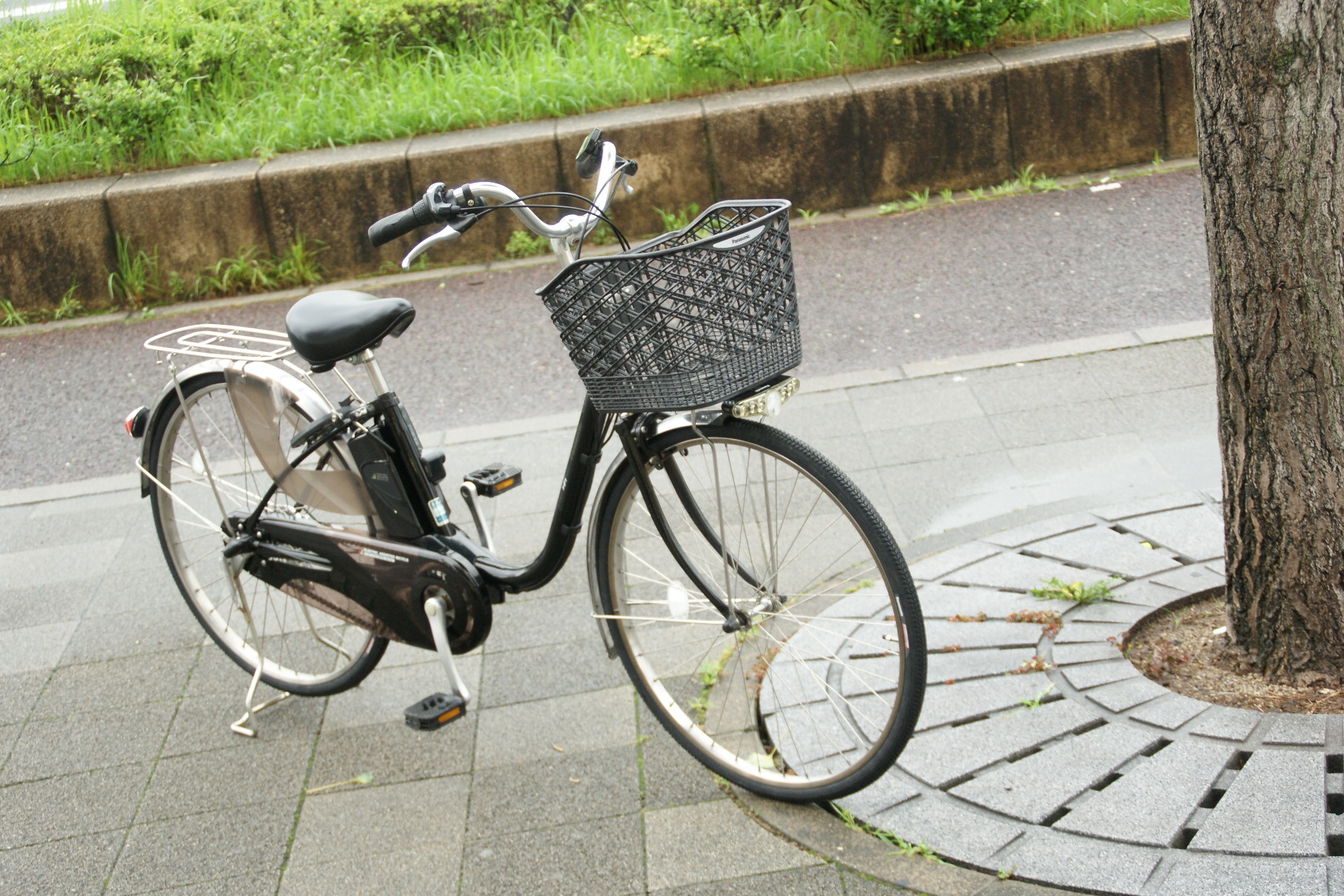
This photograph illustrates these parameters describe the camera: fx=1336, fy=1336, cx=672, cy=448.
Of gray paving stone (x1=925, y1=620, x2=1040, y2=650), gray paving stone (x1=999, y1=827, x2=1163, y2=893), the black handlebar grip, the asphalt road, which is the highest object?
the black handlebar grip

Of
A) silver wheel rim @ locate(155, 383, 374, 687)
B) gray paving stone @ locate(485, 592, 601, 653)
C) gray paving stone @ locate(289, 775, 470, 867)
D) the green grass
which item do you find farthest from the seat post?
the green grass

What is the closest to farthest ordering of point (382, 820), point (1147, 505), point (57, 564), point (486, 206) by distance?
point (486, 206) < point (382, 820) < point (1147, 505) < point (57, 564)

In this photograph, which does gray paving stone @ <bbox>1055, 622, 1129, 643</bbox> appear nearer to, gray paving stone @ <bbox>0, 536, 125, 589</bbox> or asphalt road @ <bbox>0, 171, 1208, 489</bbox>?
A: asphalt road @ <bbox>0, 171, 1208, 489</bbox>

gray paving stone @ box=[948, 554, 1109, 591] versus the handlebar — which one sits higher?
the handlebar

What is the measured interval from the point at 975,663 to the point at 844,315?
2.87 m

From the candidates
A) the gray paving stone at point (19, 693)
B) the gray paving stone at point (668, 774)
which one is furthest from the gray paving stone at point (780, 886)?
the gray paving stone at point (19, 693)

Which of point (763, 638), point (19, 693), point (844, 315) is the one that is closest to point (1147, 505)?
point (763, 638)

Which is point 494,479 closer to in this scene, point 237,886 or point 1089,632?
point 237,886

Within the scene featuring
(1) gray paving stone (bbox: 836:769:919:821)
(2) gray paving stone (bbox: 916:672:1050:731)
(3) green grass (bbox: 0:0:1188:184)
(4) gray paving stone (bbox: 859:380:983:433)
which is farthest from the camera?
(3) green grass (bbox: 0:0:1188:184)

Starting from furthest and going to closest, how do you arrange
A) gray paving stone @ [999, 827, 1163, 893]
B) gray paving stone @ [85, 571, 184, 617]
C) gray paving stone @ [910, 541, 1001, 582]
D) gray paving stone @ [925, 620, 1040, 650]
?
gray paving stone @ [85, 571, 184, 617], gray paving stone @ [910, 541, 1001, 582], gray paving stone @ [925, 620, 1040, 650], gray paving stone @ [999, 827, 1163, 893]

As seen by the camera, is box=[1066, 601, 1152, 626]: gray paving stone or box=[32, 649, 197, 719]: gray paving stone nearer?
box=[1066, 601, 1152, 626]: gray paving stone

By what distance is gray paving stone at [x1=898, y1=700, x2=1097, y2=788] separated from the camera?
3053 millimetres

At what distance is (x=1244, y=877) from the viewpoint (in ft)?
8.51

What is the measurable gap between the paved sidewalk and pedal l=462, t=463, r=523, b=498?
0.66 meters
